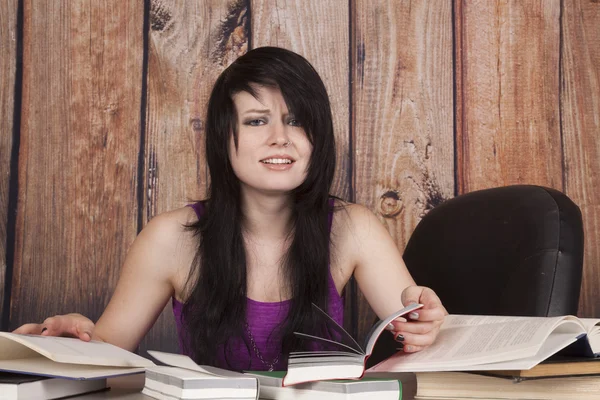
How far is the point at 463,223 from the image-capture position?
1.49 meters

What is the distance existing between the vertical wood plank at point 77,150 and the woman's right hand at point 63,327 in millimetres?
712

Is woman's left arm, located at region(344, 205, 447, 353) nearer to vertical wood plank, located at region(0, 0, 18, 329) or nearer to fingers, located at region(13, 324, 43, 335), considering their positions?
fingers, located at region(13, 324, 43, 335)

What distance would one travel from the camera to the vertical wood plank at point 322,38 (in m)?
1.91

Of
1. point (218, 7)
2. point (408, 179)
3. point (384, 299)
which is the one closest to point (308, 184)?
point (384, 299)

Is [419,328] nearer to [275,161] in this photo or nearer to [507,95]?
[275,161]

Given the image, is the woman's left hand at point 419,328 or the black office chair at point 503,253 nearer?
the woman's left hand at point 419,328

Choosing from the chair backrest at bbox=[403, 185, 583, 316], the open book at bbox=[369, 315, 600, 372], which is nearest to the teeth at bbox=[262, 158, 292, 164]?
the chair backrest at bbox=[403, 185, 583, 316]

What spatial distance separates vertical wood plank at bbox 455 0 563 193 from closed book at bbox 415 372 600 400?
1187 millimetres

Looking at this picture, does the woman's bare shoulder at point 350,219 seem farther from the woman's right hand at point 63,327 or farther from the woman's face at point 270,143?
the woman's right hand at point 63,327

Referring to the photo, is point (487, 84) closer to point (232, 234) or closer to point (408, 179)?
point (408, 179)

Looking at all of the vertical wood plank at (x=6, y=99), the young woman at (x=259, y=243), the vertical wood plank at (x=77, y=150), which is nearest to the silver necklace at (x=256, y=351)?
the young woman at (x=259, y=243)

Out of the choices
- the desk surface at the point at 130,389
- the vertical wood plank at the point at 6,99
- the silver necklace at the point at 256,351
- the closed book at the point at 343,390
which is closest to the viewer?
the closed book at the point at 343,390

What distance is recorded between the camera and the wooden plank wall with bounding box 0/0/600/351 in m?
1.86

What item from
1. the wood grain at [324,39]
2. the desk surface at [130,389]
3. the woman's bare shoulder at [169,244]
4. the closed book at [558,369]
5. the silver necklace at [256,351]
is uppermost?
the wood grain at [324,39]
